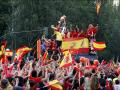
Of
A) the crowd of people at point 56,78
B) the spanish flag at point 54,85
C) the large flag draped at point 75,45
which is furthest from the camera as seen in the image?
the large flag draped at point 75,45

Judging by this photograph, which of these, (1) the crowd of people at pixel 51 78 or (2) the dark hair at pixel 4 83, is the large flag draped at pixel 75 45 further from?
(2) the dark hair at pixel 4 83

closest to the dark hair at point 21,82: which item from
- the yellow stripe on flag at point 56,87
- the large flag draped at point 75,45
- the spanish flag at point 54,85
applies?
the spanish flag at point 54,85

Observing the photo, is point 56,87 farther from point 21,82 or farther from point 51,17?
point 51,17

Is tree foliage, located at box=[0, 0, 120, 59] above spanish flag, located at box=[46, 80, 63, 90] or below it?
below

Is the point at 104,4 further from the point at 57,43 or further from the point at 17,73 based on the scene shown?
the point at 17,73

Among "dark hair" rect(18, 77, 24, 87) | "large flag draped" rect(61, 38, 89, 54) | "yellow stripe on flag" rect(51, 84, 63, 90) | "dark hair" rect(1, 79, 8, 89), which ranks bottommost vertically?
"large flag draped" rect(61, 38, 89, 54)

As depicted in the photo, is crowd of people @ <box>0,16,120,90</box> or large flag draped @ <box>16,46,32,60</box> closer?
crowd of people @ <box>0,16,120,90</box>

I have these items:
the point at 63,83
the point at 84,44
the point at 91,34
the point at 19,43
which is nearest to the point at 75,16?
the point at 19,43

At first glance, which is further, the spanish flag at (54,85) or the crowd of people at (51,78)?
the spanish flag at (54,85)

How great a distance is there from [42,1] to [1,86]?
3566 centimetres

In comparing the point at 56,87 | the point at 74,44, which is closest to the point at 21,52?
the point at 74,44

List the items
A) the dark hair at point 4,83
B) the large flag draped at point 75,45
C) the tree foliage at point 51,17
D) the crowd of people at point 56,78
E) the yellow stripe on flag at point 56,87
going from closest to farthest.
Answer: the dark hair at point 4,83 < the crowd of people at point 56,78 < the yellow stripe on flag at point 56,87 < the large flag draped at point 75,45 < the tree foliage at point 51,17

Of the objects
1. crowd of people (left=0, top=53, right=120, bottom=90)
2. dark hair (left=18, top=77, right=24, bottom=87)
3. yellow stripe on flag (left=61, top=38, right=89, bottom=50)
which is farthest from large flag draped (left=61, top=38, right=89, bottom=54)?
dark hair (left=18, top=77, right=24, bottom=87)

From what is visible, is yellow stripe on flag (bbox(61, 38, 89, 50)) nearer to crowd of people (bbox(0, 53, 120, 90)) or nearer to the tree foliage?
crowd of people (bbox(0, 53, 120, 90))
